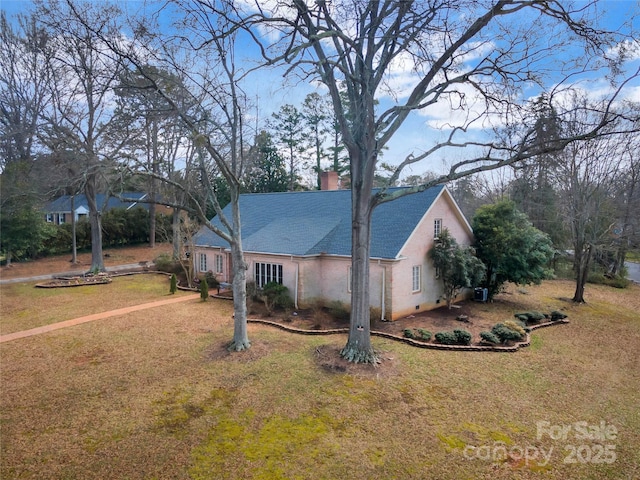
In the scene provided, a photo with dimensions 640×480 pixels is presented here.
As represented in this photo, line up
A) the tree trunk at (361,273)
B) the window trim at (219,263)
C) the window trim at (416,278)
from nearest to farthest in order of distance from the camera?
the tree trunk at (361,273) < the window trim at (416,278) < the window trim at (219,263)

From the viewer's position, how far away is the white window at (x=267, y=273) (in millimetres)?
16891

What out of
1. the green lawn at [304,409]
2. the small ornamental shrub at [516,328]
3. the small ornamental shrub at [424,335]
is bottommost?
the green lawn at [304,409]

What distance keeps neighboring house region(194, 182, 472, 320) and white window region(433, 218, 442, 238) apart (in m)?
0.04

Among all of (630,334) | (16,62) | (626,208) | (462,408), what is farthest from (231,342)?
(626,208)

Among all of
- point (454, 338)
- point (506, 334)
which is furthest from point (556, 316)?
point (454, 338)

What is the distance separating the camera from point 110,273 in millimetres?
24969

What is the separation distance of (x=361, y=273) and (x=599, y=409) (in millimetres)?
5850

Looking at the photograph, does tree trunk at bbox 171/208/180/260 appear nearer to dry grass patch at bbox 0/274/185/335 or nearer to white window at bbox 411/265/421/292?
dry grass patch at bbox 0/274/185/335

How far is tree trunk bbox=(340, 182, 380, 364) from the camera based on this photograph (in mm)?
10070

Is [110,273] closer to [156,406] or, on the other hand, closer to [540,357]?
[156,406]

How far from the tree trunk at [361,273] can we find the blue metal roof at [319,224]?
413 centimetres

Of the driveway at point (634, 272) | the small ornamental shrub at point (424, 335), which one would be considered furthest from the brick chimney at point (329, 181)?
the driveway at point (634, 272)

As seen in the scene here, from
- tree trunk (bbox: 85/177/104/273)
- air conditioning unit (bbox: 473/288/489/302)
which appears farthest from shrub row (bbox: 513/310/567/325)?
tree trunk (bbox: 85/177/104/273)

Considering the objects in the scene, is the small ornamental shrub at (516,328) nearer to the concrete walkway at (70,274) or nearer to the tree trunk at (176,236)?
the tree trunk at (176,236)
